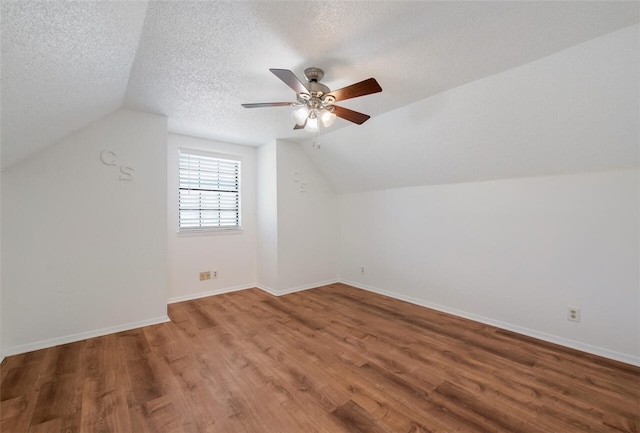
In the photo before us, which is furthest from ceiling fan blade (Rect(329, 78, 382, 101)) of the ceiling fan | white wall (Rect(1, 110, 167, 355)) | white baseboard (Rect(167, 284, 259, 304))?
white baseboard (Rect(167, 284, 259, 304))

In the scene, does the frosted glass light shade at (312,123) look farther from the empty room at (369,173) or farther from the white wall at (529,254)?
the white wall at (529,254)

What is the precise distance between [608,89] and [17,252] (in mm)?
5127

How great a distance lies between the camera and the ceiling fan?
1.93m

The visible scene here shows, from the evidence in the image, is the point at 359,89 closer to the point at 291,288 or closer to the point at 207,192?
the point at 207,192

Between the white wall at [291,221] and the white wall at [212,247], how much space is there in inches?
7.0

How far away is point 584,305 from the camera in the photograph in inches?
97.5

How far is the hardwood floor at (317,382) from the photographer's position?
163cm

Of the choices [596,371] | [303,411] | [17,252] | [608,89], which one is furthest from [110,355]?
[608,89]

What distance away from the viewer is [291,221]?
4.36m

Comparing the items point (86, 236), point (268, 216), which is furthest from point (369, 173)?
point (86, 236)

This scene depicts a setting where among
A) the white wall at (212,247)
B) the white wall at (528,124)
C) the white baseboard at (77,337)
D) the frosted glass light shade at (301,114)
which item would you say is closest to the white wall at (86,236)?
the white baseboard at (77,337)

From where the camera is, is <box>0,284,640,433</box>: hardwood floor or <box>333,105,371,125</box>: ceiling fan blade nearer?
<box>0,284,640,433</box>: hardwood floor

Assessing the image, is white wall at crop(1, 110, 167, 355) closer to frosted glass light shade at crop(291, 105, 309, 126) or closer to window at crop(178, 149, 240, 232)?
window at crop(178, 149, 240, 232)

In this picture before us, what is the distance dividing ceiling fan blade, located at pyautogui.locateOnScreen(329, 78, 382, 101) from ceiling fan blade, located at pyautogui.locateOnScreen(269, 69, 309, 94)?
0.25m
